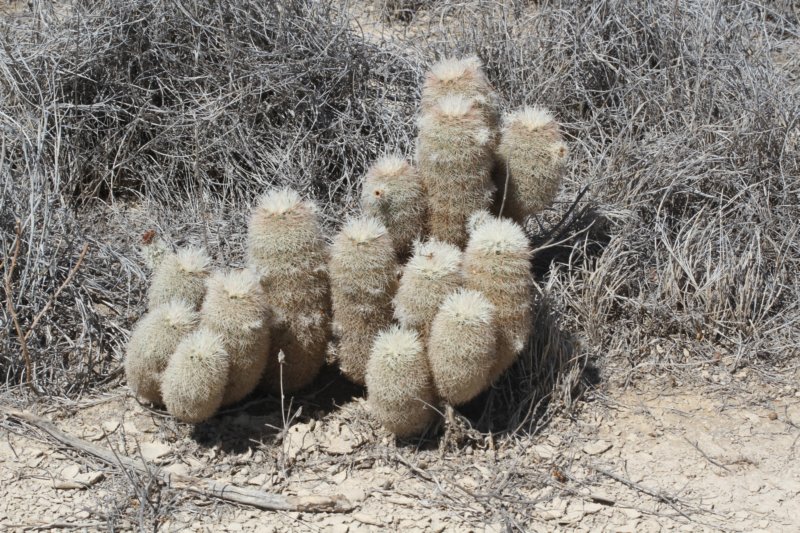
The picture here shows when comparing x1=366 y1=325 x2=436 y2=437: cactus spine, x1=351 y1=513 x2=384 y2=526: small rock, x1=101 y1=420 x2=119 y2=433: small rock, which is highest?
x1=366 y1=325 x2=436 y2=437: cactus spine

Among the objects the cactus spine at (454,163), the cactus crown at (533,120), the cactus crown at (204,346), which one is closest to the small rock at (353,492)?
the cactus crown at (204,346)

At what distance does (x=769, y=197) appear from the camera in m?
4.50

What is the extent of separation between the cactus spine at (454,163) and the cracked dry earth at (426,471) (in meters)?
0.82

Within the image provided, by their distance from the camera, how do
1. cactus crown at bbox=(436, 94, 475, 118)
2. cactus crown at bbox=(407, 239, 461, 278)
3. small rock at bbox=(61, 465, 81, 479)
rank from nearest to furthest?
cactus crown at bbox=(407, 239, 461, 278)
small rock at bbox=(61, 465, 81, 479)
cactus crown at bbox=(436, 94, 475, 118)

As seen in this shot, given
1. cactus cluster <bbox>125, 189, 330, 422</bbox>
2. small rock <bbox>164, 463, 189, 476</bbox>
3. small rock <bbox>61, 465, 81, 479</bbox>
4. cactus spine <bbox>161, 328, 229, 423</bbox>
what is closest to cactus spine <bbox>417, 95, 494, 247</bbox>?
cactus cluster <bbox>125, 189, 330, 422</bbox>

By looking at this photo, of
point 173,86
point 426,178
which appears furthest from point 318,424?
point 173,86

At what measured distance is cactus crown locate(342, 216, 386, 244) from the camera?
10.7 ft

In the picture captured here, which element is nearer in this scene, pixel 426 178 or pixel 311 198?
pixel 426 178

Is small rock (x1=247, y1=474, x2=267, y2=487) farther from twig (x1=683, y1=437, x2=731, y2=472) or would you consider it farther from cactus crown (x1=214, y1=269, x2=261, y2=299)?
twig (x1=683, y1=437, x2=731, y2=472)

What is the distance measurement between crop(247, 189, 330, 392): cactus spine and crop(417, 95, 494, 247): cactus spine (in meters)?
0.48

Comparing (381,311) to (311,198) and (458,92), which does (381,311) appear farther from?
(311,198)

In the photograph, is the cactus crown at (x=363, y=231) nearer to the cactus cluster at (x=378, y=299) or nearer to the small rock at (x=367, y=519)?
the cactus cluster at (x=378, y=299)

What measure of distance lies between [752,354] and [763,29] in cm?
215

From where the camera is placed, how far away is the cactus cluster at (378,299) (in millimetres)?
3221
